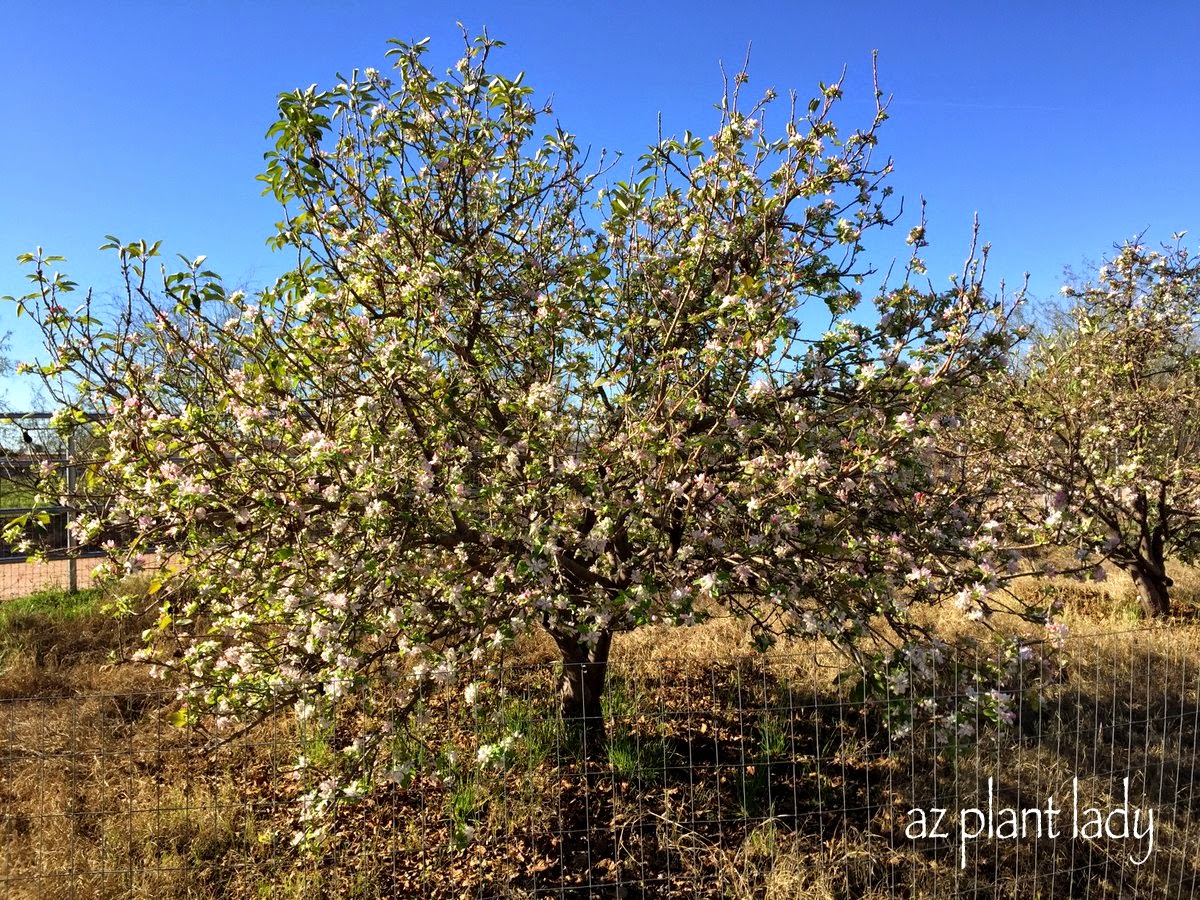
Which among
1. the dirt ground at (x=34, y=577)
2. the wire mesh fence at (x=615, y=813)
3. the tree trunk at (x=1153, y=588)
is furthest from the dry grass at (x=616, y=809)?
the dirt ground at (x=34, y=577)

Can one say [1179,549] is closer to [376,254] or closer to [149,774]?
[376,254]

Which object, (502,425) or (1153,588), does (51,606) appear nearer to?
(502,425)

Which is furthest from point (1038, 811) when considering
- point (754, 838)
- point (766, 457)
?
point (766, 457)

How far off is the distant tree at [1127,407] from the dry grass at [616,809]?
1954 mm

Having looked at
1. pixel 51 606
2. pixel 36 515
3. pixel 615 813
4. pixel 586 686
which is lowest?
pixel 615 813

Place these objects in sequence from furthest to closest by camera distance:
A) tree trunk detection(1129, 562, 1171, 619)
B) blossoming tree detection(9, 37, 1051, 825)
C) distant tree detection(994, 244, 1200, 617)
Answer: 1. tree trunk detection(1129, 562, 1171, 619)
2. distant tree detection(994, 244, 1200, 617)
3. blossoming tree detection(9, 37, 1051, 825)

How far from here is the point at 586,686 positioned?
4031 mm

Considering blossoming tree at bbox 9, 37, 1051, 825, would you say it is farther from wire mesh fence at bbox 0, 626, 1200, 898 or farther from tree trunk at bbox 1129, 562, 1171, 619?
tree trunk at bbox 1129, 562, 1171, 619

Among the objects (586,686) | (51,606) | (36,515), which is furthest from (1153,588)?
(51,606)

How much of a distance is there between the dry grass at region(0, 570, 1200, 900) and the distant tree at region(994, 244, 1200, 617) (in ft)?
6.41

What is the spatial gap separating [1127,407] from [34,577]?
10.9 metres

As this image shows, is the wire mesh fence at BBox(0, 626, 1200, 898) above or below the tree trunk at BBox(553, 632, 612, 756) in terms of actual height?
below

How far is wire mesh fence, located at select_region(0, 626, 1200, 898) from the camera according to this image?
3086mm

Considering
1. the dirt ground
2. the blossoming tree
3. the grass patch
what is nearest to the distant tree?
the blossoming tree
